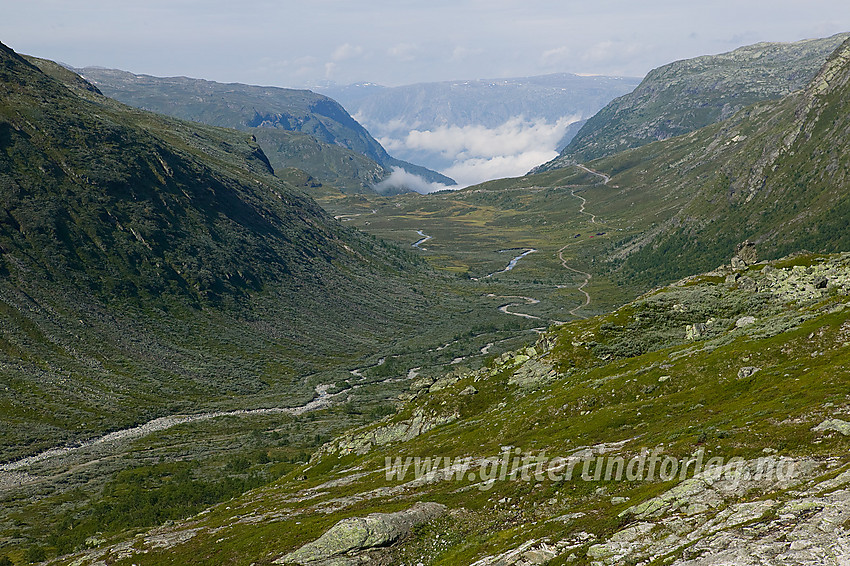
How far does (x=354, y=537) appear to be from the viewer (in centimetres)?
3903

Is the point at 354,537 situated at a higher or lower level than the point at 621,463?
lower

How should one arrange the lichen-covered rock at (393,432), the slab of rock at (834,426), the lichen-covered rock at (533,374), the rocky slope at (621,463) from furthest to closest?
the lichen-covered rock at (393,432) < the lichen-covered rock at (533,374) < the slab of rock at (834,426) < the rocky slope at (621,463)

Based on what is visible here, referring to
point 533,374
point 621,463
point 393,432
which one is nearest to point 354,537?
point 621,463

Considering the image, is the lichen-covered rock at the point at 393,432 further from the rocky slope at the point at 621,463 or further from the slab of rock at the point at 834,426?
the slab of rock at the point at 834,426

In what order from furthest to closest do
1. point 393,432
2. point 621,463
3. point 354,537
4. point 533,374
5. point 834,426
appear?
point 393,432, point 533,374, point 621,463, point 354,537, point 834,426

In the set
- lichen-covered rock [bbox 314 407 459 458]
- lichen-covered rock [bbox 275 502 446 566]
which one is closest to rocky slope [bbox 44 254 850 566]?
lichen-covered rock [bbox 275 502 446 566]

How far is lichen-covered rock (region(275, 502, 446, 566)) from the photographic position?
126 feet

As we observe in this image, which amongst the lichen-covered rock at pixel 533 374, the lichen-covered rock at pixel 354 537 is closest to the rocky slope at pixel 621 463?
the lichen-covered rock at pixel 354 537

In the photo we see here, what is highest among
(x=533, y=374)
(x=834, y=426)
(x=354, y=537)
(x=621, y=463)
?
(x=834, y=426)

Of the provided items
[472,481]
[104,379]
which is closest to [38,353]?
[104,379]

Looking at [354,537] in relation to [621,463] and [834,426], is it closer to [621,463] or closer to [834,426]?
[621,463]

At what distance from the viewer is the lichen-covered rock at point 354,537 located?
3847 centimetres

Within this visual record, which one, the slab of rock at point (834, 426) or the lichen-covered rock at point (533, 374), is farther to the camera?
the lichen-covered rock at point (533, 374)

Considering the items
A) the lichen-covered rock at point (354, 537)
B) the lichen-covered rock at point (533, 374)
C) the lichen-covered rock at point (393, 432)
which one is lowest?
the lichen-covered rock at point (393, 432)
